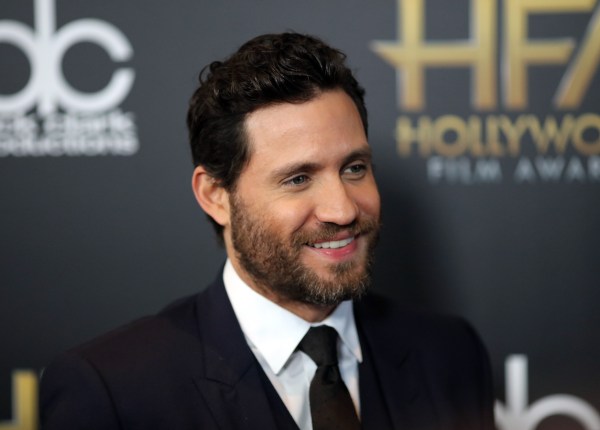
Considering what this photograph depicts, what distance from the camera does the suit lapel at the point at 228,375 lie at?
1511 mm

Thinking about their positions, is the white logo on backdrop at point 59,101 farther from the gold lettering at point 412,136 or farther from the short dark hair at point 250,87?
the gold lettering at point 412,136

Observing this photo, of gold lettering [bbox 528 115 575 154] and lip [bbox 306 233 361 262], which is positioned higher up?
gold lettering [bbox 528 115 575 154]

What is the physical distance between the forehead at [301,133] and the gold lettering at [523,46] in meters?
0.61

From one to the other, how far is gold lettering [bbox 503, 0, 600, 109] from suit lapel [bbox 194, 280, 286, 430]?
0.93 meters

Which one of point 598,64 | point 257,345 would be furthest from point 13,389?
point 598,64

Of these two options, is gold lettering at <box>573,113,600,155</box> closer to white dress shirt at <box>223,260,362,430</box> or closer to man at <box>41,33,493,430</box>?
man at <box>41,33,493,430</box>

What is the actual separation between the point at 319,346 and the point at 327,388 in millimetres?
90

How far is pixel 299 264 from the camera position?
1.57m

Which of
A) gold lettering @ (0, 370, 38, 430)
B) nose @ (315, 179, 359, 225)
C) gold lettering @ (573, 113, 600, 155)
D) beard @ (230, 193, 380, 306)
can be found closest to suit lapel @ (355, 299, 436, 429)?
beard @ (230, 193, 380, 306)

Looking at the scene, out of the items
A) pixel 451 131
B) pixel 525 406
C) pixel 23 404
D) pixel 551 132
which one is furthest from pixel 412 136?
pixel 23 404

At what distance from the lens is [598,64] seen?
2.03m

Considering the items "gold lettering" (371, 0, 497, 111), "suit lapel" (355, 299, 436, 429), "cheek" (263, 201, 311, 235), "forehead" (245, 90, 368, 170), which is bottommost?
"suit lapel" (355, 299, 436, 429)

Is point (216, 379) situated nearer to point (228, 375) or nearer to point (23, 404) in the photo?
point (228, 375)

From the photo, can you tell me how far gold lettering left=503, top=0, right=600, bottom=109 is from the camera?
1998 mm
